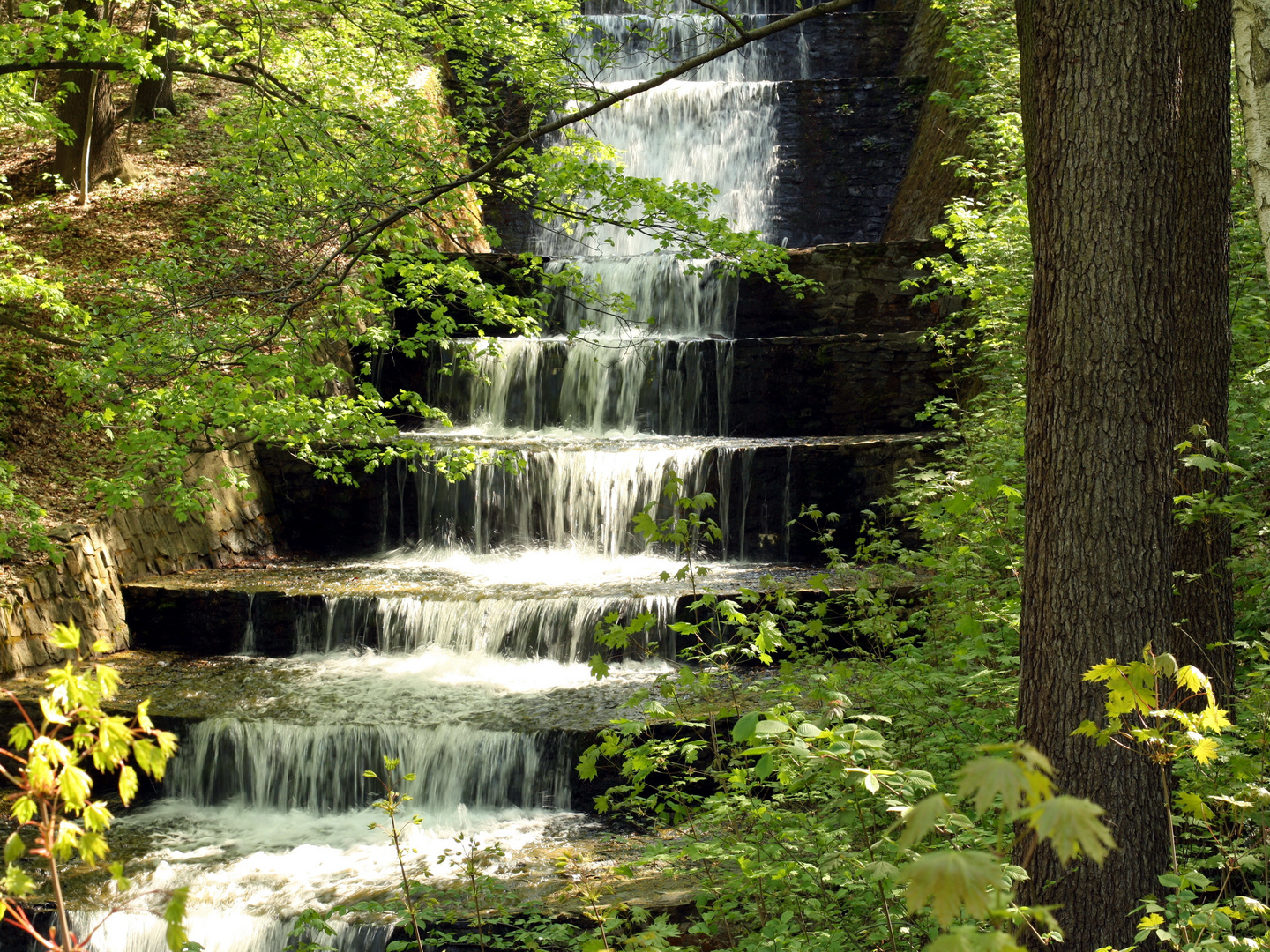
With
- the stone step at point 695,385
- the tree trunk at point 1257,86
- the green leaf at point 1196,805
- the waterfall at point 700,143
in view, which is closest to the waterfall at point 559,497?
the stone step at point 695,385

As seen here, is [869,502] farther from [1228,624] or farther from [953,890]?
[953,890]

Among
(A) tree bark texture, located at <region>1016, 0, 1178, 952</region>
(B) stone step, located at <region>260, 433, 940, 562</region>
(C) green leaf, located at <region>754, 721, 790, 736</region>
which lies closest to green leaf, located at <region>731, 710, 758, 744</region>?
(C) green leaf, located at <region>754, 721, 790, 736</region>

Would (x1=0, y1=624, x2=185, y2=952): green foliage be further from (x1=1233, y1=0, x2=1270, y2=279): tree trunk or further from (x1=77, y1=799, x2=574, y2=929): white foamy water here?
(x1=77, y1=799, x2=574, y2=929): white foamy water

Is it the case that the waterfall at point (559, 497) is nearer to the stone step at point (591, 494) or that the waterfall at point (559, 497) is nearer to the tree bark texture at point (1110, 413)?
the stone step at point (591, 494)

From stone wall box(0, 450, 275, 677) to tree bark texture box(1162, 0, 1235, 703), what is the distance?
22.6ft

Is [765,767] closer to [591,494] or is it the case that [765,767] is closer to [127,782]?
[127,782]

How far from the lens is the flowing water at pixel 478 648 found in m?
5.51

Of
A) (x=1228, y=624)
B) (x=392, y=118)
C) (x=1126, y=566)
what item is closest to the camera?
(x=1126, y=566)

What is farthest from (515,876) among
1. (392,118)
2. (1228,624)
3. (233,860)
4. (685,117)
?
(685,117)

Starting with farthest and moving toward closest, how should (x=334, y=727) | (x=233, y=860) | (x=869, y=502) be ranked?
(x=869, y=502), (x=334, y=727), (x=233, y=860)

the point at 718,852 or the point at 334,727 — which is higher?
the point at 718,852

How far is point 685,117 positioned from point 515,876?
44.2ft

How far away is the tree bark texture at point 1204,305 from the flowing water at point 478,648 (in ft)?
7.10

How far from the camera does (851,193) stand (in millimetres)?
14703
